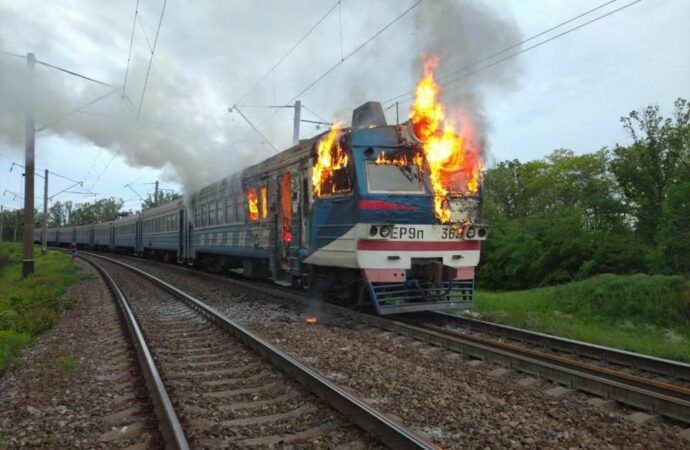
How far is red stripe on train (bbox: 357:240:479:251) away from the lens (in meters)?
9.12

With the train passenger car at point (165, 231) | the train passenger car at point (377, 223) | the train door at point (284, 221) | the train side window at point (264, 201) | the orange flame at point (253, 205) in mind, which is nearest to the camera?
the train passenger car at point (377, 223)

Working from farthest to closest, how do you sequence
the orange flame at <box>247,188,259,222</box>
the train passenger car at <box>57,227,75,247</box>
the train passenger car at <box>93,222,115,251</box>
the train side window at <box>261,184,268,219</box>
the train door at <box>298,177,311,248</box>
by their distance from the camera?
the train passenger car at <box>57,227,75,247</box> → the train passenger car at <box>93,222,115,251</box> → the orange flame at <box>247,188,259,222</box> → the train side window at <box>261,184,268,219</box> → the train door at <box>298,177,311,248</box>

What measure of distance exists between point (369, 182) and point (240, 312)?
3.99 m

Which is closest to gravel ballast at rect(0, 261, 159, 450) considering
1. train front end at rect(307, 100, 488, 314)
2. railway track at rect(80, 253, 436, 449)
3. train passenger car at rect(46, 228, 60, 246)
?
railway track at rect(80, 253, 436, 449)

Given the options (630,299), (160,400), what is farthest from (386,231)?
(630,299)

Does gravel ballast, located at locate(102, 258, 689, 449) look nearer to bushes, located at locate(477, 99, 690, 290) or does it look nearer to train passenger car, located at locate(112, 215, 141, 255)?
bushes, located at locate(477, 99, 690, 290)

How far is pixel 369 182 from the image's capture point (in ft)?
30.8

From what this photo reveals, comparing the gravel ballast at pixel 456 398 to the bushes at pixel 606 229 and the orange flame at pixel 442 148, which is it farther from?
the bushes at pixel 606 229

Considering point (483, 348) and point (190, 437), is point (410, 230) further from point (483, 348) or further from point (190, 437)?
point (190, 437)

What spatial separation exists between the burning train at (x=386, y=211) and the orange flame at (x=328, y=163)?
0.02 m

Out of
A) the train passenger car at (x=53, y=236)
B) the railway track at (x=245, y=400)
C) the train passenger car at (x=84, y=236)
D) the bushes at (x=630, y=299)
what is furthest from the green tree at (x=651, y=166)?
the train passenger car at (x=53, y=236)

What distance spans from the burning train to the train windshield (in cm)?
2

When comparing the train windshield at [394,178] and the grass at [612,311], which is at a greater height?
the train windshield at [394,178]

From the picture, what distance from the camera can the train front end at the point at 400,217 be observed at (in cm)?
921
